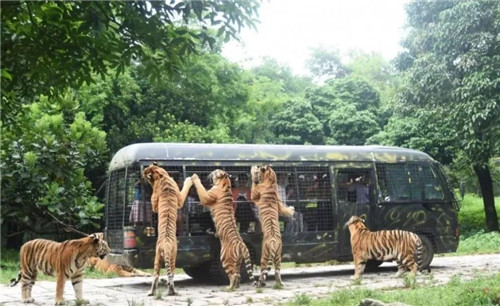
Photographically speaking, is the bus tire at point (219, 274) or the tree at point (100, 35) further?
the bus tire at point (219, 274)

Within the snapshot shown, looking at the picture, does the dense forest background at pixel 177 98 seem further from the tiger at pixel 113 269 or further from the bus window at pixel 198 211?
the bus window at pixel 198 211

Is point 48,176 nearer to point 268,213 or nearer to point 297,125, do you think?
point 268,213

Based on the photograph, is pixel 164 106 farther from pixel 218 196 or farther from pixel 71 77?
pixel 71 77

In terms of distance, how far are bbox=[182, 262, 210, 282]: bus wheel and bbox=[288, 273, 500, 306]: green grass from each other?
122 inches

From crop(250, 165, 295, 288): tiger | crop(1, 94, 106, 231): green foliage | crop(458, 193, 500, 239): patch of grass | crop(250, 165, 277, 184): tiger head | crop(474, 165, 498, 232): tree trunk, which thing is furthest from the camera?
crop(458, 193, 500, 239): patch of grass

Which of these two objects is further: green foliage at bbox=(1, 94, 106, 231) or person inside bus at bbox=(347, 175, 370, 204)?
green foliage at bbox=(1, 94, 106, 231)

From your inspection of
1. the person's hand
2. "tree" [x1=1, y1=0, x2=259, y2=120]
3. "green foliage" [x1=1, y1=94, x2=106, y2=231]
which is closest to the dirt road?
the person's hand

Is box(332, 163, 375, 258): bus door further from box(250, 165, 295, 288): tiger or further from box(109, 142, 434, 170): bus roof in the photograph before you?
box(250, 165, 295, 288): tiger

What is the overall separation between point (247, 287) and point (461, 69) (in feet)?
35.9

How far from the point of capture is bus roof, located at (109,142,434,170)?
366 inches

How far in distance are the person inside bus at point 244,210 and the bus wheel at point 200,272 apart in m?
0.95

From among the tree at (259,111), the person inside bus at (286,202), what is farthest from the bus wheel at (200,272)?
the tree at (259,111)

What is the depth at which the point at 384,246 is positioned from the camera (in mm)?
9852

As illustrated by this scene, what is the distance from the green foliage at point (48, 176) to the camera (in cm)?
1251
